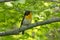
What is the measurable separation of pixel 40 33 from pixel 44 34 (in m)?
0.12

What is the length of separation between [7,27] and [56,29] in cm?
133

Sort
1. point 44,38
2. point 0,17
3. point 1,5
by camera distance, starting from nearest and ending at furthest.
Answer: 1. point 44,38
2. point 0,17
3. point 1,5

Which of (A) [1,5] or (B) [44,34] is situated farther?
Answer: (A) [1,5]

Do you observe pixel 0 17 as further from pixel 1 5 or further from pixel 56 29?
pixel 56 29

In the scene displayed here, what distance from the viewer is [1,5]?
6227mm

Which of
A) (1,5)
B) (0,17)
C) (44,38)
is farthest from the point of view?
(1,5)

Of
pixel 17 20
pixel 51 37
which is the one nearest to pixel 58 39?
pixel 51 37

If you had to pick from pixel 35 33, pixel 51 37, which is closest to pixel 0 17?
pixel 35 33

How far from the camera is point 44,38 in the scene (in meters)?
5.39

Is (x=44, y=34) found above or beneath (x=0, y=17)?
beneath

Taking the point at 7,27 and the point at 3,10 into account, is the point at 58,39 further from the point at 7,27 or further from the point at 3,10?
the point at 3,10

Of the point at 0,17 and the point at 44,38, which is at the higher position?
the point at 0,17

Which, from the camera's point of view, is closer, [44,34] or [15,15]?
[44,34]

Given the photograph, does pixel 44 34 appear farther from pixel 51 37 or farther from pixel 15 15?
pixel 15 15
